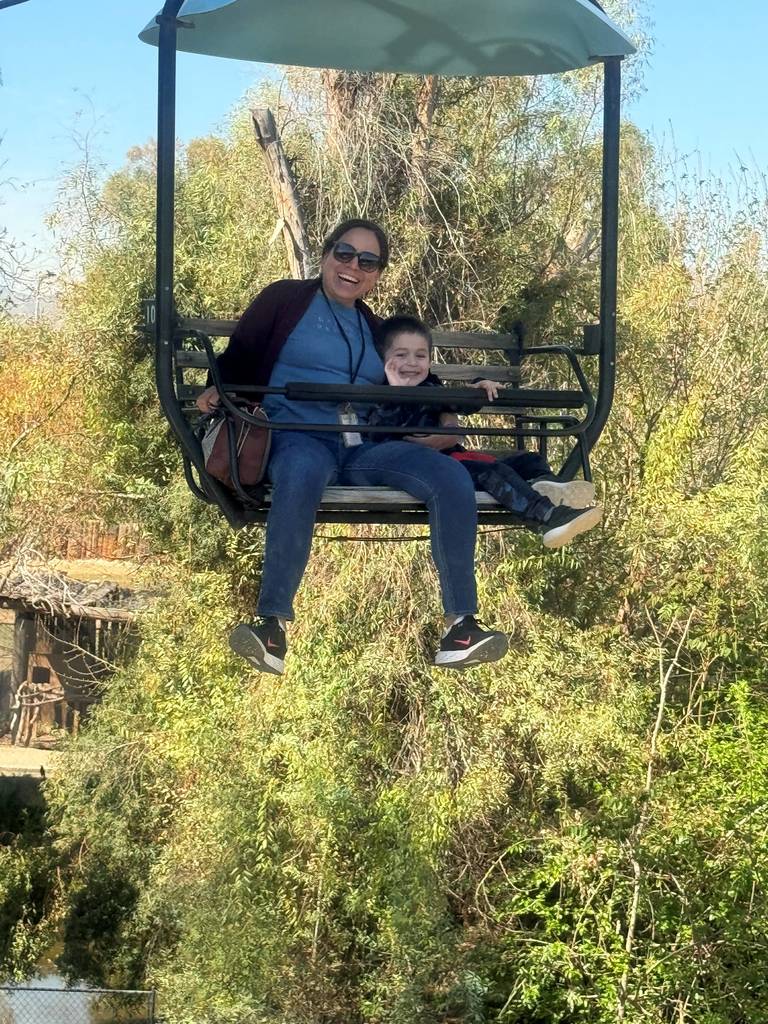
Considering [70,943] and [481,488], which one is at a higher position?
[481,488]

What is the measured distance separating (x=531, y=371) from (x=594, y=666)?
7.66 feet

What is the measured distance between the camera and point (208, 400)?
10.7ft

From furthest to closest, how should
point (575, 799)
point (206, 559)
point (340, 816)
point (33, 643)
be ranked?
1. point (33, 643)
2. point (206, 559)
3. point (575, 799)
4. point (340, 816)

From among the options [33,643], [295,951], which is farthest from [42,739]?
[295,951]

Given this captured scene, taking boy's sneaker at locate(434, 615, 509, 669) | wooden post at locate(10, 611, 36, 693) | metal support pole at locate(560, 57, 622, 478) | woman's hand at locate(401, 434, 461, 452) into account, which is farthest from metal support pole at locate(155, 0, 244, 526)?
wooden post at locate(10, 611, 36, 693)

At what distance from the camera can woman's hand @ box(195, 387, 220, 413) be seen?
327 centimetres

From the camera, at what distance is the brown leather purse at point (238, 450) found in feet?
10.5

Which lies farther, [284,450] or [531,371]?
[531,371]

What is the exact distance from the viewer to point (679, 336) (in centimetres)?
1187

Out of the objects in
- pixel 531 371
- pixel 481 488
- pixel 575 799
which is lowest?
pixel 575 799

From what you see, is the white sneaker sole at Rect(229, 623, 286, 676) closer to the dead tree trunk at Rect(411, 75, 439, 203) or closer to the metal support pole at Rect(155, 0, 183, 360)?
the metal support pole at Rect(155, 0, 183, 360)

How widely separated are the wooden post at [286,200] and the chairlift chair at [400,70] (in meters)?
5.74

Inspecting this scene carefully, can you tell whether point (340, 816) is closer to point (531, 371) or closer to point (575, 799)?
point (575, 799)

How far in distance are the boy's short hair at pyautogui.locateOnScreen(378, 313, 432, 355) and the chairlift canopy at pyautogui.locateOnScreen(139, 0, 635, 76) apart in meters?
0.81
